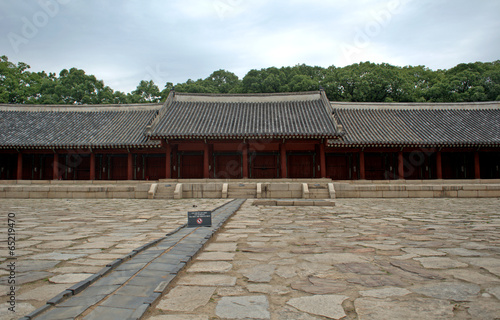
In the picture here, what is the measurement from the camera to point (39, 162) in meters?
24.1

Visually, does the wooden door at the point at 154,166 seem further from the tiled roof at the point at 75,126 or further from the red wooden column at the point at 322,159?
the red wooden column at the point at 322,159

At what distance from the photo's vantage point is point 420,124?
23.9 metres

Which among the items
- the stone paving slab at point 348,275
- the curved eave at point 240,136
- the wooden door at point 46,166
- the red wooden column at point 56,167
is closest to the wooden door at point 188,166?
the curved eave at point 240,136

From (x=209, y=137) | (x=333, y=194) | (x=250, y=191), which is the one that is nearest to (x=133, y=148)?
(x=209, y=137)

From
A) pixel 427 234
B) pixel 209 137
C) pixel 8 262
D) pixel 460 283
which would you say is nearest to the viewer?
pixel 460 283

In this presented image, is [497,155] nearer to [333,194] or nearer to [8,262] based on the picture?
[333,194]

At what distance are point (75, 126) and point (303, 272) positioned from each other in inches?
998

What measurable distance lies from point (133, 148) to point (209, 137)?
6.23 m

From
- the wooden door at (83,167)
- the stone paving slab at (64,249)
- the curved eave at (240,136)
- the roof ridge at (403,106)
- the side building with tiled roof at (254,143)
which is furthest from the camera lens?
the roof ridge at (403,106)

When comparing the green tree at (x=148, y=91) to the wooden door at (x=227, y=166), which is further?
the green tree at (x=148, y=91)

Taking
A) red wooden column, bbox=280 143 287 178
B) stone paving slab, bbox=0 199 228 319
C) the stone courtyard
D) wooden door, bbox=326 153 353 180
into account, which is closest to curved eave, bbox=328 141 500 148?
wooden door, bbox=326 153 353 180

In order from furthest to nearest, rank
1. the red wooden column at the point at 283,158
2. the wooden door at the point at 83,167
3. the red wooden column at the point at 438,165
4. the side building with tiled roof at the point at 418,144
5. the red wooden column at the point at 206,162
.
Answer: the wooden door at the point at 83,167 → the red wooden column at the point at 438,165 → the side building with tiled roof at the point at 418,144 → the red wooden column at the point at 206,162 → the red wooden column at the point at 283,158

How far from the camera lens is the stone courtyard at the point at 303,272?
7.93 feet

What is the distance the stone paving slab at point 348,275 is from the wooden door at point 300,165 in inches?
684
